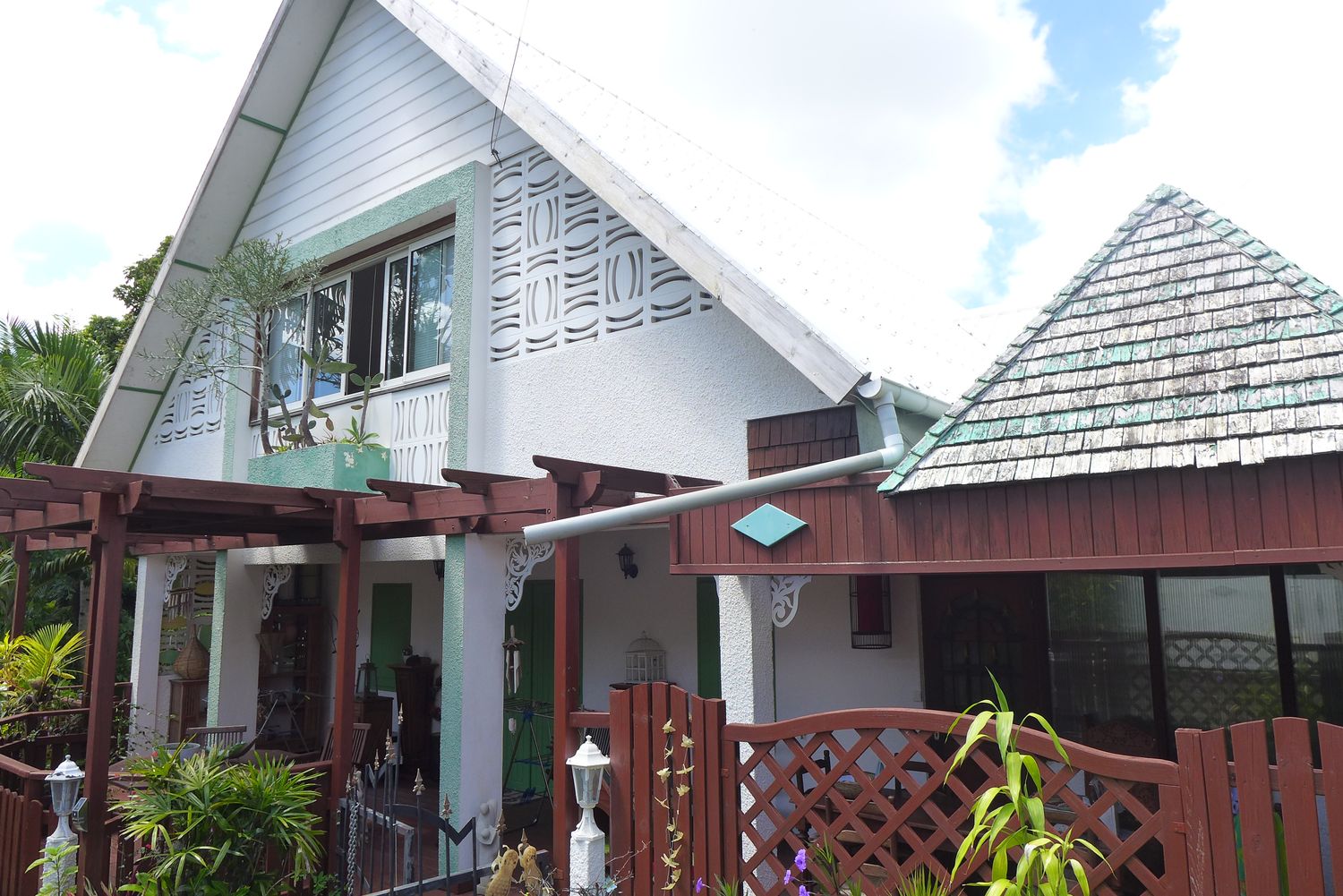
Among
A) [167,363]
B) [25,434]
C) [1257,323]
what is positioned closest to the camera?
[1257,323]

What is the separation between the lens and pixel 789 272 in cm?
661

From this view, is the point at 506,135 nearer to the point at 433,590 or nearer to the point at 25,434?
the point at 433,590

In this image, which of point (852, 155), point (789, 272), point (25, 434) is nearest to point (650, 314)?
point (789, 272)

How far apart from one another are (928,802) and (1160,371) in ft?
7.09

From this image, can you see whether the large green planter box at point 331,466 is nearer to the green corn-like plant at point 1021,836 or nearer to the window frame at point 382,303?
the window frame at point 382,303

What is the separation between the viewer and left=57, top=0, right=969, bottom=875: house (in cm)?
609

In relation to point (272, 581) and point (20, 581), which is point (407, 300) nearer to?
point (272, 581)

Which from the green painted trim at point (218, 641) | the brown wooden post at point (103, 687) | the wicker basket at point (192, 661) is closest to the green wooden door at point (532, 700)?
the green painted trim at point (218, 641)

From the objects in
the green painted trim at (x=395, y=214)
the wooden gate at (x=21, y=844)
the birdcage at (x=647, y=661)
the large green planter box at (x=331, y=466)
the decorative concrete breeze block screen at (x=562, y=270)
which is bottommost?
the wooden gate at (x=21, y=844)

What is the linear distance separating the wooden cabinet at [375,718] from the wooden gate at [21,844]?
4.32 meters

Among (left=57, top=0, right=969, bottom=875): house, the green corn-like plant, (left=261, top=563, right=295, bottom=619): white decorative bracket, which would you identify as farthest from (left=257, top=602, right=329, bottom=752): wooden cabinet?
the green corn-like plant

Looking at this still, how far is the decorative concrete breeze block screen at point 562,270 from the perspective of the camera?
681cm

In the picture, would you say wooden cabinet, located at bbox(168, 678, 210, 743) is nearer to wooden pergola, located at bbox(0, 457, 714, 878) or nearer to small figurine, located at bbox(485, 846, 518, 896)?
wooden pergola, located at bbox(0, 457, 714, 878)

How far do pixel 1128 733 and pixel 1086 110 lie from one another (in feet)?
52.3
